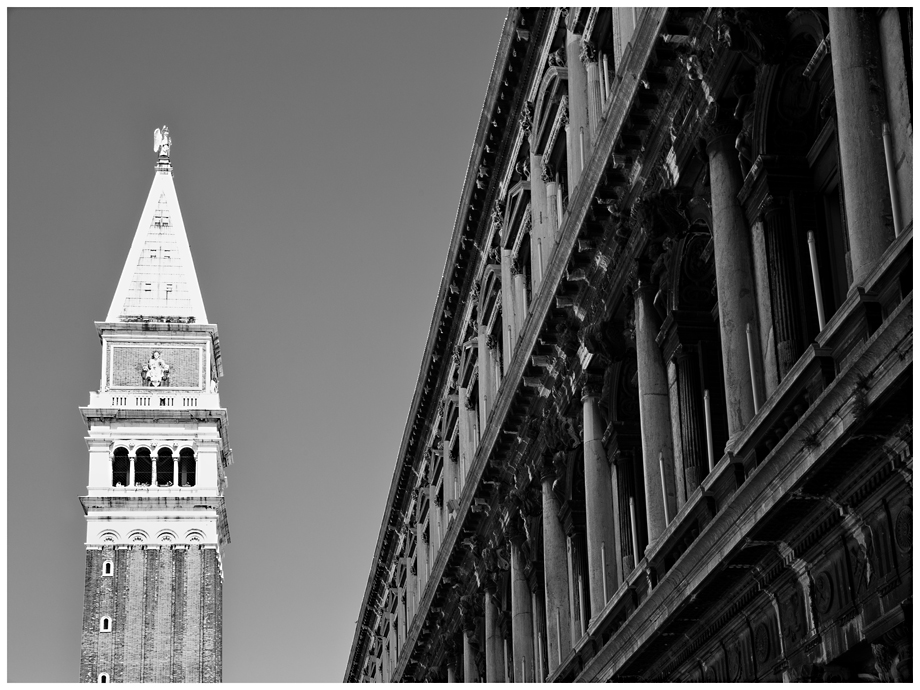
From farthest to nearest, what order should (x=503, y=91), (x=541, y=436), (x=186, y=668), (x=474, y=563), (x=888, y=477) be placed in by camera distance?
(x=186, y=668), (x=474, y=563), (x=503, y=91), (x=541, y=436), (x=888, y=477)

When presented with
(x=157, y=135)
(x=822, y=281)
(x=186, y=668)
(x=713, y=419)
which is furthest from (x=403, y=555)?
(x=157, y=135)

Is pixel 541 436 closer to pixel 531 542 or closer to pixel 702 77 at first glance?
pixel 531 542

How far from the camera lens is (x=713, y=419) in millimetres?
22734

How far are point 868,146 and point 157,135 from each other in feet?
377

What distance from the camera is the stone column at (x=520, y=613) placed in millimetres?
33250

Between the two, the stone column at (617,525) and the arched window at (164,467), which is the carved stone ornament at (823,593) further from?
the arched window at (164,467)

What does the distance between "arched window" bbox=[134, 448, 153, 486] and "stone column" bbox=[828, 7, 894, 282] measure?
99.6m

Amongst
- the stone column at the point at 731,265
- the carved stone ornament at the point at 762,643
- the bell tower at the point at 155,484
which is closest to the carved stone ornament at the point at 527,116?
the stone column at the point at 731,265

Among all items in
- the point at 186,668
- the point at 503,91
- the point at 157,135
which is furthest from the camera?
the point at 157,135

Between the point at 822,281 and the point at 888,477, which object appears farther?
the point at 822,281

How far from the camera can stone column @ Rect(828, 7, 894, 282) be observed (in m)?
15.6

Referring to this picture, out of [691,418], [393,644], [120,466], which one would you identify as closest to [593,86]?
[691,418]

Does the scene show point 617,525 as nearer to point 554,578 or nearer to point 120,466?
point 554,578

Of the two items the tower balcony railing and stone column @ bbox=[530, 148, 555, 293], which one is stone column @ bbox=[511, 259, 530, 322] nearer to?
stone column @ bbox=[530, 148, 555, 293]
